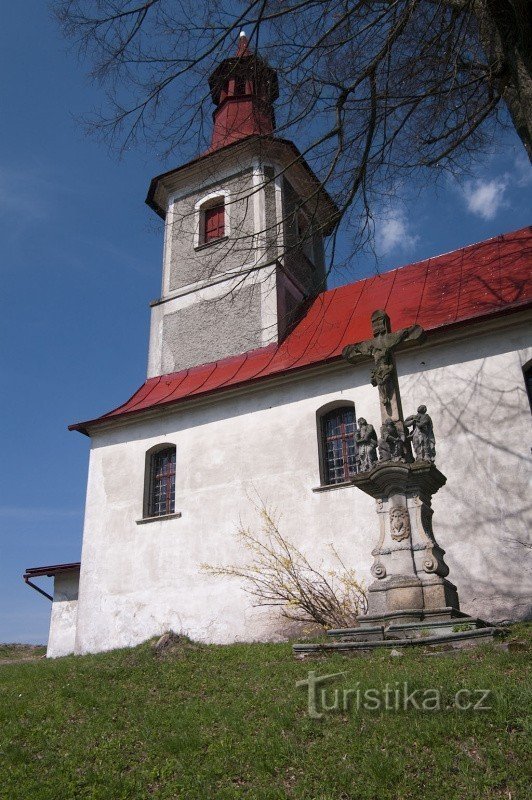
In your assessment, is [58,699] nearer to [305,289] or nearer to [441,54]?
[441,54]

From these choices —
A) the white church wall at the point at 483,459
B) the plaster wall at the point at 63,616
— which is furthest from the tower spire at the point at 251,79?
the plaster wall at the point at 63,616

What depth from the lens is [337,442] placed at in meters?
13.1

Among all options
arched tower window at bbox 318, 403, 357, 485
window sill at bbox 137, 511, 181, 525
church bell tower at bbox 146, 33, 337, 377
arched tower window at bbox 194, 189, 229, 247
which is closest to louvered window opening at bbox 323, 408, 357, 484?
arched tower window at bbox 318, 403, 357, 485

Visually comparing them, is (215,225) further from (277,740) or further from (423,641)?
(277,740)

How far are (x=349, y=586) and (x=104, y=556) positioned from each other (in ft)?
18.7

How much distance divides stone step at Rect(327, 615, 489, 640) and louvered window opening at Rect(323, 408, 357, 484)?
16.4 feet

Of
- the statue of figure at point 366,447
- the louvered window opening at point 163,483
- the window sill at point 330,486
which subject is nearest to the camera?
the statue of figure at point 366,447

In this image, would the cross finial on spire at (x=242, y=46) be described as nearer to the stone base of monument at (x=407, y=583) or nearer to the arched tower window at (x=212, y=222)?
the stone base of monument at (x=407, y=583)

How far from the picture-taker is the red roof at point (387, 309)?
42.1ft

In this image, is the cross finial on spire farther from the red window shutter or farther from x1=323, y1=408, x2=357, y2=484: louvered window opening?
the red window shutter

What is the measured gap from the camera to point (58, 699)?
725cm

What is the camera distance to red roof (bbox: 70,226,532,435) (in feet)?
42.1

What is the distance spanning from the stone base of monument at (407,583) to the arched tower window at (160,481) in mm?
6947

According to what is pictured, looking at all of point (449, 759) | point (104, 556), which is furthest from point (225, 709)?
point (104, 556)
